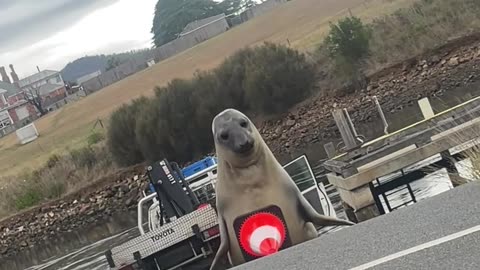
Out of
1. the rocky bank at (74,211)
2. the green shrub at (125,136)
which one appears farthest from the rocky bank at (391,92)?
the green shrub at (125,136)

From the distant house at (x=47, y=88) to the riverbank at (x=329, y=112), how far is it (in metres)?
70.4

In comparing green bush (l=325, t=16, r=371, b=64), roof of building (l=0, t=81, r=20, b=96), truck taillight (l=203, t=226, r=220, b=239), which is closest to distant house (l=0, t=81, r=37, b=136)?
roof of building (l=0, t=81, r=20, b=96)

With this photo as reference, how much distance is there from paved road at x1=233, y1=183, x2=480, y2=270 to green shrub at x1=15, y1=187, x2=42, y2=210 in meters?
58.5

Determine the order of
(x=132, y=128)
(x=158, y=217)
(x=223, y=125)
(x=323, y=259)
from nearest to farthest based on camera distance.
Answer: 1. (x=323, y=259)
2. (x=223, y=125)
3. (x=158, y=217)
4. (x=132, y=128)

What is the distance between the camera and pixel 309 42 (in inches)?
2603

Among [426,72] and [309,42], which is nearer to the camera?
[426,72]

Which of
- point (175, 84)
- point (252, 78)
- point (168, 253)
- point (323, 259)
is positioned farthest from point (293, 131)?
point (323, 259)

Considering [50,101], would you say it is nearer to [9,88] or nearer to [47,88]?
[47,88]

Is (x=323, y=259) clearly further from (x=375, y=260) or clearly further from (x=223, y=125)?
(x=223, y=125)

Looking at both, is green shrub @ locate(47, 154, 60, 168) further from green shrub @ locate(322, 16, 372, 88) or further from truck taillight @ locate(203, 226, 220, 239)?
truck taillight @ locate(203, 226, 220, 239)

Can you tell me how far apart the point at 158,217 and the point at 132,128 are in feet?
144

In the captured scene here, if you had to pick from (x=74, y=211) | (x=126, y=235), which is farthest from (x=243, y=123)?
(x=74, y=211)

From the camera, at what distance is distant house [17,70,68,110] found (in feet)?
449

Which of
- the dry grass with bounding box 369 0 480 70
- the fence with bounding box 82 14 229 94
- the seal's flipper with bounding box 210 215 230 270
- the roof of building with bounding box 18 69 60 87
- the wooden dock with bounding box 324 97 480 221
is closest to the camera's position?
the seal's flipper with bounding box 210 215 230 270
